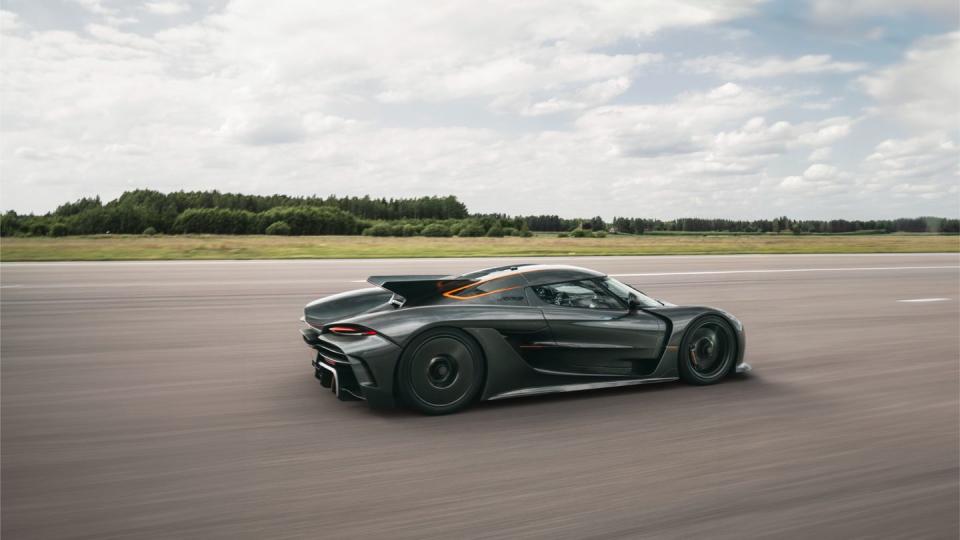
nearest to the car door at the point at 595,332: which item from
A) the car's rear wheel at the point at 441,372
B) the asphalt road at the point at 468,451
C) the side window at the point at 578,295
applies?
the side window at the point at 578,295

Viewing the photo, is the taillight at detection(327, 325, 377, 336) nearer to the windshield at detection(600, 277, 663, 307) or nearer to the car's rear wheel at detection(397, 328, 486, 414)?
the car's rear wheel at detection(397, 328, 486, 414)

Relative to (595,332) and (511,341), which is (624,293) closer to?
(595,332)

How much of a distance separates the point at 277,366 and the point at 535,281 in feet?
8.91

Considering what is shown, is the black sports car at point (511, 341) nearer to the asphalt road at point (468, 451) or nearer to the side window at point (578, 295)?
the side window at point (578, 295)

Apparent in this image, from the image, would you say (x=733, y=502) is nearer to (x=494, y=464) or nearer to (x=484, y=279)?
(x=494, y=464)

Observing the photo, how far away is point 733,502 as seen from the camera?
335 cm

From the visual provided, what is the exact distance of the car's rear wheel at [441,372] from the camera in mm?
4555

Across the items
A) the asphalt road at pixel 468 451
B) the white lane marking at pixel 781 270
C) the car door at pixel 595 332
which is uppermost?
the car door at pixel 595 332

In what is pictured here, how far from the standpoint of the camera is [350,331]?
15.1 ft

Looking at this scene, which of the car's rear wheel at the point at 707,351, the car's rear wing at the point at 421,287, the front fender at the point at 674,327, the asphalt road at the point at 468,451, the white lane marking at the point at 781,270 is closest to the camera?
the asphalt road at the point at 468,451

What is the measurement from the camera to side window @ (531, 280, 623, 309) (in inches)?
203

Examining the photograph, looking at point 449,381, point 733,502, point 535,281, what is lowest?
point 733,502

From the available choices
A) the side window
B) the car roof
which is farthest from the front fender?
the car roof

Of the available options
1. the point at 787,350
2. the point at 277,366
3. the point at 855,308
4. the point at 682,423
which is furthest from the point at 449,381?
the point at 855,308
